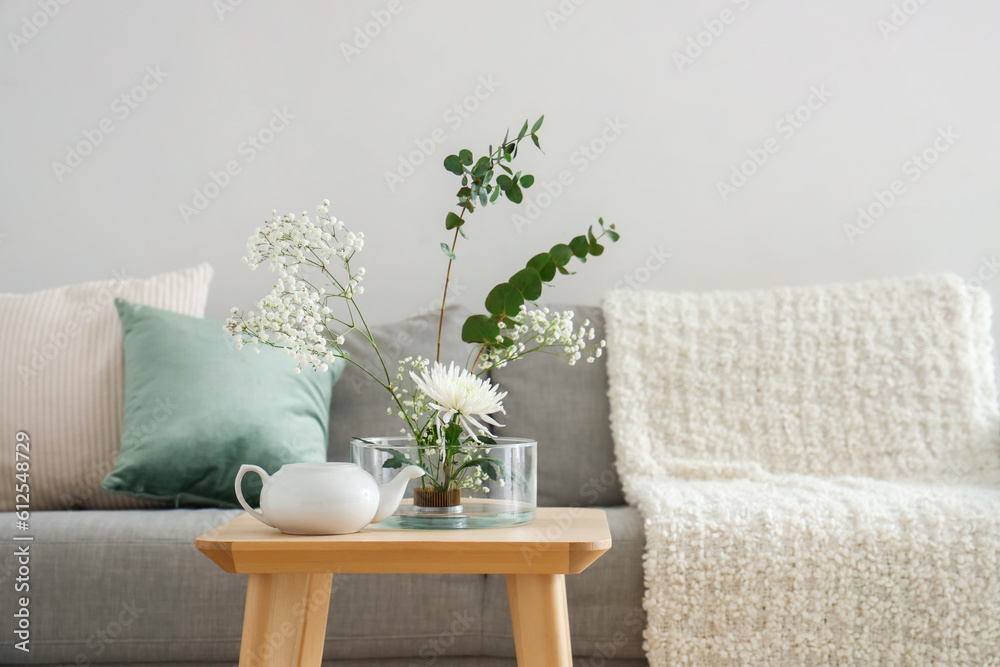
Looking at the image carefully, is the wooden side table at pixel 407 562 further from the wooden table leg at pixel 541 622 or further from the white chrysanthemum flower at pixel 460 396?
the white chrysanthemum flower at pixel 460 396

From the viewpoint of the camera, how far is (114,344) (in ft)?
5.32

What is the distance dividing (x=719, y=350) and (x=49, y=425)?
1417 mm

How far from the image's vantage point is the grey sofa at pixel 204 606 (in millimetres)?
1228

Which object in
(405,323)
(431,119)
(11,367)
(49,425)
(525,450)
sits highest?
(431,119)

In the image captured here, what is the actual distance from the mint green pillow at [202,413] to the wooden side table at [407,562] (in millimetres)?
519

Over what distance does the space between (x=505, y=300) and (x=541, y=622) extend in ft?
1.25

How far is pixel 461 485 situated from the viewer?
943mm

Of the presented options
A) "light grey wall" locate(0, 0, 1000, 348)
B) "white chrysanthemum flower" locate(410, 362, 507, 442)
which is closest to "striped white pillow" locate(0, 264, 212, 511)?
"light grey wall" locate(0, 0, 1000, 348)

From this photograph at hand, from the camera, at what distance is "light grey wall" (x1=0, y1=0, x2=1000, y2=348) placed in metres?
2.05

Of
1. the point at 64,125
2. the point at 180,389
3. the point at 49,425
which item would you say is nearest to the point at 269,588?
the point at 180,389

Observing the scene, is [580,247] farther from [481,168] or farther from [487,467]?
[487,467]

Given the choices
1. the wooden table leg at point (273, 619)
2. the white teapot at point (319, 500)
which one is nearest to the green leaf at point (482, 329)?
the white teapot at point (319, 500)

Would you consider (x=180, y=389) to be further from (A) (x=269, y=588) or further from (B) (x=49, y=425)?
(A) (x=269, y=588)

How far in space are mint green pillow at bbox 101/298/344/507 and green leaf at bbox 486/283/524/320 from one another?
0.69 metres
